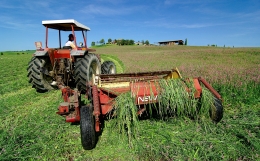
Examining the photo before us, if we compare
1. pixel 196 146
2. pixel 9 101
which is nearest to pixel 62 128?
pixel 196 146

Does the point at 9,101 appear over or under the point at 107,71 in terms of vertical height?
under

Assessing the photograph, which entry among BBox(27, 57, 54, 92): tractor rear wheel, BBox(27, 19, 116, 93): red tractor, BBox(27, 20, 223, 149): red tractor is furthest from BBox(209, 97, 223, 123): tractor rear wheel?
BBox(27, 57, 54, 92): tractor rear wheel

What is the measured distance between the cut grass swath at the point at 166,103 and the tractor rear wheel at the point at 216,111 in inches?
2.9

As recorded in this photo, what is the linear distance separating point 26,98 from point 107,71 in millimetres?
2900

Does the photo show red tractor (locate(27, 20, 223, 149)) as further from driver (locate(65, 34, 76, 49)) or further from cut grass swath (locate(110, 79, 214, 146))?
driver (locate(65, 34, 76, 49))

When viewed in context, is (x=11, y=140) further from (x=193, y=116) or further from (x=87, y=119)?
(x=193, y=116)

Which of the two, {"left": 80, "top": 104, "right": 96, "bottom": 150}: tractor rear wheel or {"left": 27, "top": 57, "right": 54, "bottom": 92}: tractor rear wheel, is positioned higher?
{"left": 27, "top": 57, "right": 54, "bottom": 92}: tractor rear wheel

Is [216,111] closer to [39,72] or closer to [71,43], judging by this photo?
[71,43]

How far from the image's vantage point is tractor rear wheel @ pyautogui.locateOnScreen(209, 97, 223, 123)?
307 cm

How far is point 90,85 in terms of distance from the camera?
3.48 metres

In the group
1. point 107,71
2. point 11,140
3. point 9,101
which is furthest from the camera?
point 107,71

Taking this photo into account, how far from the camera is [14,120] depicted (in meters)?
3.73

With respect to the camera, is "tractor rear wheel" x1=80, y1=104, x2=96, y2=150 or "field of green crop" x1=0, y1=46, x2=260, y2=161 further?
"tractor rear wheel" x1=80, y1=104, x2=96, y2=150

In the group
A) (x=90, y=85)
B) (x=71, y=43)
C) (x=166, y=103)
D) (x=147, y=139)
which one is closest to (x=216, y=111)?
(x=166, y=103)
